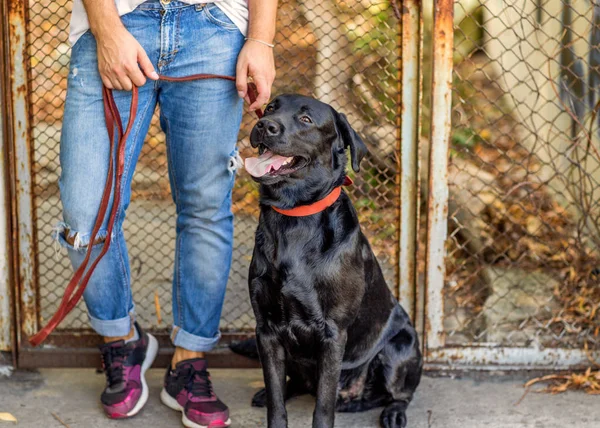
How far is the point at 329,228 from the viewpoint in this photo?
8.45 feet

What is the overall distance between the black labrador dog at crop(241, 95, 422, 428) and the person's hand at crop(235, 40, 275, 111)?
0.33 feet

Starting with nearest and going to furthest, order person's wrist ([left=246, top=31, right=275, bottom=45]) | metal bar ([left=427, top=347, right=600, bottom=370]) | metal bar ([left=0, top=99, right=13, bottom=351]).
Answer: person's wrist ([left=246, top=31, right=275, bottom=45]) → metal bar ([left=0, top=99, right=13, bottom=351]) → metal bar ([left=427, top=347, right=600, bottom=370])

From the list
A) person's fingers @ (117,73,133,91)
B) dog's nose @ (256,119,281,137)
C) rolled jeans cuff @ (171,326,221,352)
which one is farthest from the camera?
rolled jeans cuff @ (171,326,221,352)

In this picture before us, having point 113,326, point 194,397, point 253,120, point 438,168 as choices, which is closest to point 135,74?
point 113,326

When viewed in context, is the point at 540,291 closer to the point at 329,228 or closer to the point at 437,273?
the point at 437,273

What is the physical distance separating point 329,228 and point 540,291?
6.03ft

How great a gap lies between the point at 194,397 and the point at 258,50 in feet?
4.24

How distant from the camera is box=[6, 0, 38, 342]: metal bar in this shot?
3086mm

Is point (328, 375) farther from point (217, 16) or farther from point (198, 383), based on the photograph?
point (217, 16)

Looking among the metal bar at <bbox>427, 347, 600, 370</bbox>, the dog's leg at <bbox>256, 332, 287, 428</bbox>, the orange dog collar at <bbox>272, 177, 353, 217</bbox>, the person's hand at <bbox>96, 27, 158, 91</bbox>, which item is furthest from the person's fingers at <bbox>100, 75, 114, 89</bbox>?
the metal bar at <bbox>427, 347, 600, 370</bbox>

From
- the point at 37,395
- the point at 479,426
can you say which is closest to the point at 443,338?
the point at 479,426

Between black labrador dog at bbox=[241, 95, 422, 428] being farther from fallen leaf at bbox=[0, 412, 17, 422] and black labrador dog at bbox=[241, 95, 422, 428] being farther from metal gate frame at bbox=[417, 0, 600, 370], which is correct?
fallen leaf at bbox=[0, 412, 17, 422]

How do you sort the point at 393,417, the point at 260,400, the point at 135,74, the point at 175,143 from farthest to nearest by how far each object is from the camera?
the point at 260,400 → the point at 393,417 → the point at 175,143 → the point at 135,74

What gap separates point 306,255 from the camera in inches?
100
